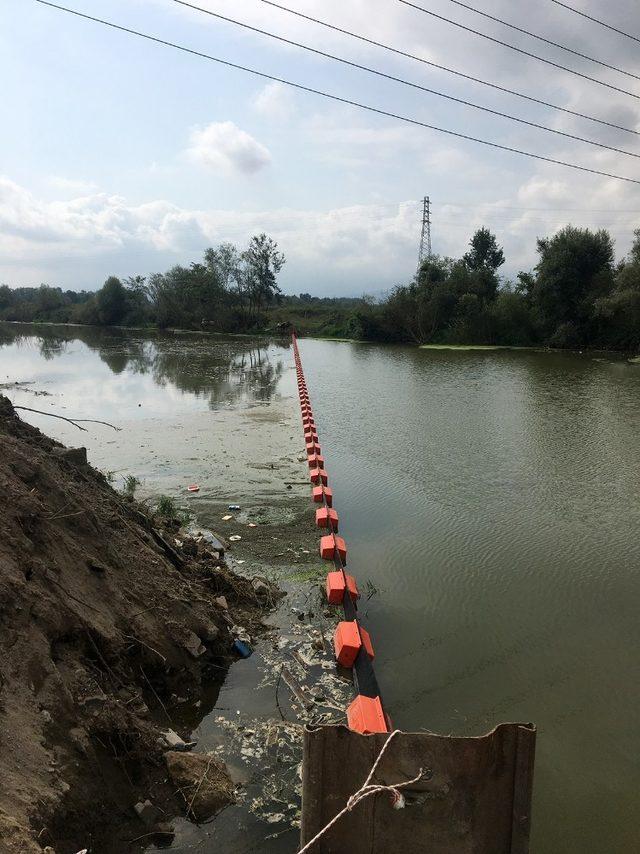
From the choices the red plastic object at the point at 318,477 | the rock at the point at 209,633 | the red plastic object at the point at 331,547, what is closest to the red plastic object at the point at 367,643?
the rock at the point at 209,633

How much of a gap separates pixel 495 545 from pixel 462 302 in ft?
103

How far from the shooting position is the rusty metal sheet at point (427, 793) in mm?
1953

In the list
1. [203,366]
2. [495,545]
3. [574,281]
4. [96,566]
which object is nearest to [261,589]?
[96,566]

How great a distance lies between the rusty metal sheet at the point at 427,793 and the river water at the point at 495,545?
852mm

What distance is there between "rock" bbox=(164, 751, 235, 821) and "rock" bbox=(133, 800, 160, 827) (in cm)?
15

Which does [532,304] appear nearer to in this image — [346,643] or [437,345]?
[437,345]

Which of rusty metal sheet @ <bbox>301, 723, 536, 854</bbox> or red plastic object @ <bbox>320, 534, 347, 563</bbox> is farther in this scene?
red plastic object @ <bbox>320, 534, 347, 563</bbox>

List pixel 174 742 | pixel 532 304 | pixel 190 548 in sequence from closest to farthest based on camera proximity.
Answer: pixel 174 742, pixel 190 548, pixel 532 304

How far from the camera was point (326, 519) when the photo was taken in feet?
20.6

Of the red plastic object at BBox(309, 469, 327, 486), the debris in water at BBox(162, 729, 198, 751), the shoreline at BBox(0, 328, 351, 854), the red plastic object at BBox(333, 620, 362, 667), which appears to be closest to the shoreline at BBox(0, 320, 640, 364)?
the red plastic object at BBox(309, 469, 327, 486)

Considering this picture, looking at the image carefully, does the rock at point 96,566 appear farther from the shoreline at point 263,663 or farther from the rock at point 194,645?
the rock at point 194,645

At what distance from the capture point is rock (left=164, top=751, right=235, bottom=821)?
268 cm

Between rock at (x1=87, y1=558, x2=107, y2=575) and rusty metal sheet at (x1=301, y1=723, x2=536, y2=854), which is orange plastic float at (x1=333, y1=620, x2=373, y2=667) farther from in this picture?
rusty metal sheet at (x1=301, y1=723, x2=536, y2=854)

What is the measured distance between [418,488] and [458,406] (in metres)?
6.61
